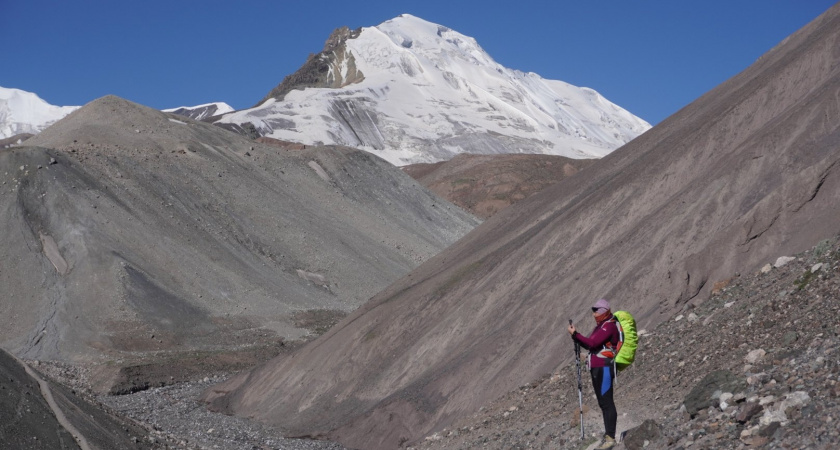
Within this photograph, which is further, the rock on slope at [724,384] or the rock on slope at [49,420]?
the rock on slope at [49,420]

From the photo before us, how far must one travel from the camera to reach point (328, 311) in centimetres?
4162

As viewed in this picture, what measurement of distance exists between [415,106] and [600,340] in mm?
118011

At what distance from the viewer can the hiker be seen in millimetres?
9891

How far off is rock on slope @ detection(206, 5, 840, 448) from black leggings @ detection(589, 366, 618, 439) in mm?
5014

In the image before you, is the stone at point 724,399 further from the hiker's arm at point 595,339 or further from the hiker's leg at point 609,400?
the hiker's arm at point 595,339

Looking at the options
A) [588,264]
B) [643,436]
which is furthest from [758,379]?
[588,264]

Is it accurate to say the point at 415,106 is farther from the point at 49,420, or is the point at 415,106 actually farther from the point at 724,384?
the point at 724,384

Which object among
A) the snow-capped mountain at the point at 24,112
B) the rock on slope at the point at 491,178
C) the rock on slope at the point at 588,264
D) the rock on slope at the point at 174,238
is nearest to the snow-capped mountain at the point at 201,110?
the snow-capped mountain at the point at 24,112

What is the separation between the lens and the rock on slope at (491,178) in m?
83.8

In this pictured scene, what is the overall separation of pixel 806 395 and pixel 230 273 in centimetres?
3594

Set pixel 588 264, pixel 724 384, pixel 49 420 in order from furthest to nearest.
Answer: pixel 588 264
pixel 49 420
pixel 724 384

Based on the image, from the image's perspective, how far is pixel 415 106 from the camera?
12675cm

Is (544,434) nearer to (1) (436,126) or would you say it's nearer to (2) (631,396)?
(2) (631,396)

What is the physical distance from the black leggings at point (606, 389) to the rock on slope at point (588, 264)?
5014 millimetres
